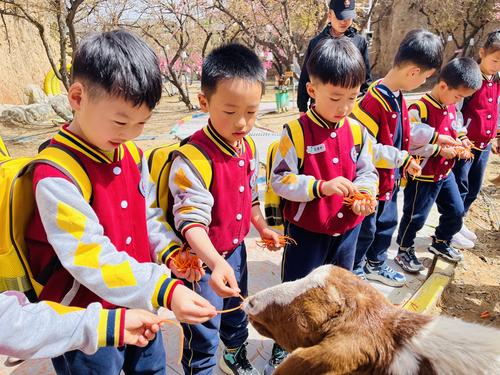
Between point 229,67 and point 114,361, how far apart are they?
1.44 metres

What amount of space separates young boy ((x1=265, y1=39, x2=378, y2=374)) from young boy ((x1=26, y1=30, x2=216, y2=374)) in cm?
106

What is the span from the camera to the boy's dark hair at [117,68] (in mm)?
1417

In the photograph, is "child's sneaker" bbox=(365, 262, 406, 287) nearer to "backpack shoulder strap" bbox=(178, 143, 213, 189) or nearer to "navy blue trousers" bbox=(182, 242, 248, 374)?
"navy blue trousers" bbox=(182, 242, 248, 374)

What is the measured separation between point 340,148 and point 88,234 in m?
1.58

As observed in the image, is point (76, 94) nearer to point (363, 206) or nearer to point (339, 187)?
point (339, 187)

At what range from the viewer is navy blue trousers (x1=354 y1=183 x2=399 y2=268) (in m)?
3.41

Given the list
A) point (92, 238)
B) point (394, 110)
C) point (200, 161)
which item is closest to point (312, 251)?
point (200, 161)

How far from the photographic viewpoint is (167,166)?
209 centimetres

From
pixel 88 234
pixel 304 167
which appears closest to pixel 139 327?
pixel 88 234

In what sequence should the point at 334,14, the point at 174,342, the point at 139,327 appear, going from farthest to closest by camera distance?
the point at 334,14, the point at 174,342, the point at 139,327

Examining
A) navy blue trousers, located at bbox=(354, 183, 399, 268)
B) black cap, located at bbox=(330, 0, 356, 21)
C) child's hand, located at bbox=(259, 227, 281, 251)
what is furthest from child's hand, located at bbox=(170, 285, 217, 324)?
black cap, located at bbox=(330, 0, 356, 21)

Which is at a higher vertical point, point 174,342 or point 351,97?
point 351,97

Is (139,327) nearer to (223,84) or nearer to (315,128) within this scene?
(223,84)

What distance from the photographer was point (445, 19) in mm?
24188
